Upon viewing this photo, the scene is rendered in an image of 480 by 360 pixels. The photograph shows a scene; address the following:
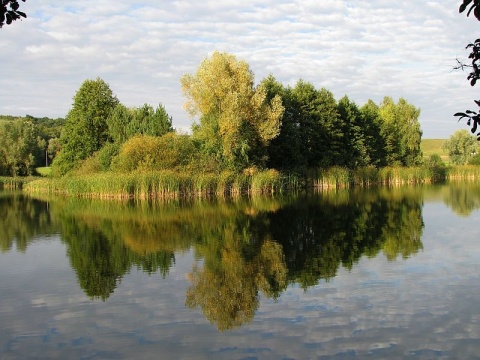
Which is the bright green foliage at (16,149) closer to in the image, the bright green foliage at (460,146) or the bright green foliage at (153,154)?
the bright green foliage at (153,154)

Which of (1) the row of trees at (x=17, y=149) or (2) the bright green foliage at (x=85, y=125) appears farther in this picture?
(1) the row of trees at (x=17, y=149)

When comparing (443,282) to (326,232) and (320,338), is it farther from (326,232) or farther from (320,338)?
(326,232)

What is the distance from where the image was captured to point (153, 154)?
3572cm

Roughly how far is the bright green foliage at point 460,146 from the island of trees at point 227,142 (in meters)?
15.0

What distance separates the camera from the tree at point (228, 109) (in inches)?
1417

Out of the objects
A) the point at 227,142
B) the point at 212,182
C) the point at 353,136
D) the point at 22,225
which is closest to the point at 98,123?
the point at 227,142

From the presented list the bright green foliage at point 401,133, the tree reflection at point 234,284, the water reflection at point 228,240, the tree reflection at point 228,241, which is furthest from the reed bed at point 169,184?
the bright green foliage at point 401,133

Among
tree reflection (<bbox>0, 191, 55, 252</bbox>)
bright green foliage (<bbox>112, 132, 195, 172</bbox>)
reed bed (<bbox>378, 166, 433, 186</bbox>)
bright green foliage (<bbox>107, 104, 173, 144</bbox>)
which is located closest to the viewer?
tree reflection (<bbox>0, 191, 55, 252</bbox>)

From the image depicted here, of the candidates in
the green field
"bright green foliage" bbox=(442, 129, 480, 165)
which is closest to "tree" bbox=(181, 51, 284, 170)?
"bright green foliage" bbox=(442, 129, 480, 165)

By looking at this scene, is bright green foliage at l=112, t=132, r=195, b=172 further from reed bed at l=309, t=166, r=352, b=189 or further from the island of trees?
reed bed at l=309, t=166, r=352, b=189

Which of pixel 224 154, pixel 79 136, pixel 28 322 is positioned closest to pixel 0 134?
pixel 79 136

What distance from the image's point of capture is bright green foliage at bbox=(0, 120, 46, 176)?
5925cm

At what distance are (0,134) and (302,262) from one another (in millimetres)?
56738

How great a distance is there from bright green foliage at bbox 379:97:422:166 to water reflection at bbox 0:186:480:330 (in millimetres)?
29628
